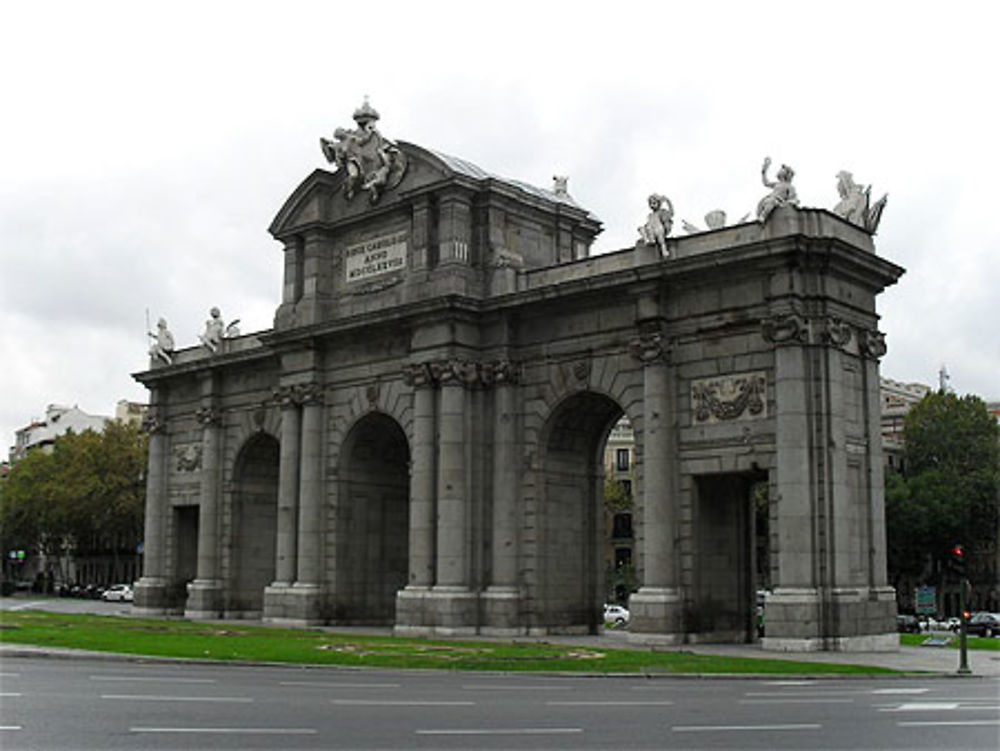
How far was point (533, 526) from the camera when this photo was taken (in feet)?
138

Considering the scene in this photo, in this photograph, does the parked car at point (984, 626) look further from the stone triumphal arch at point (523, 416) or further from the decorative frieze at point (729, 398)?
the decorative frieze at point (729, 398)

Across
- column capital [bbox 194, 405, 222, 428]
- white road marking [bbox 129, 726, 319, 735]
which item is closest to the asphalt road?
white road marking [bbox 129, 726, 319, 735]

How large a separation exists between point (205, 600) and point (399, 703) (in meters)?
37.0

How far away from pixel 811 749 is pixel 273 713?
23.9 ft

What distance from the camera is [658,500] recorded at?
124 feet

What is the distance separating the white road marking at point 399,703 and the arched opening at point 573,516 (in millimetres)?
23029

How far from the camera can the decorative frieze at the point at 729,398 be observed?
36.7 meters

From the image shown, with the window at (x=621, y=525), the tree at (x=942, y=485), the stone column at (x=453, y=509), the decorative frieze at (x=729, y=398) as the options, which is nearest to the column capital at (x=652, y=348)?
the decorative frieze at (x=729, y=398)

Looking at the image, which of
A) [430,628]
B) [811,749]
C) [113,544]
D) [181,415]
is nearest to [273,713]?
[811,749]

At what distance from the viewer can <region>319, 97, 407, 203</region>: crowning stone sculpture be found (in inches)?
1848

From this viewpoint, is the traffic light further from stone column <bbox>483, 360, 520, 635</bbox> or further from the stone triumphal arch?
stone column <bbox>483, 360, 520, 635</bbox>

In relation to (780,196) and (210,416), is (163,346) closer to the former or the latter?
(210,416)

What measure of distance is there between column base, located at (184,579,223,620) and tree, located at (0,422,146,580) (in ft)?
133

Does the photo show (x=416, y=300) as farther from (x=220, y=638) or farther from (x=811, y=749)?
(x=811, y=749)
